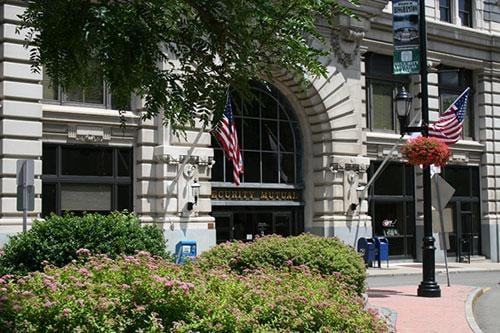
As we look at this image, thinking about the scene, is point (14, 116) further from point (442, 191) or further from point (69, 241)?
point (442, 191)

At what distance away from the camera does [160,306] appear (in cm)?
653

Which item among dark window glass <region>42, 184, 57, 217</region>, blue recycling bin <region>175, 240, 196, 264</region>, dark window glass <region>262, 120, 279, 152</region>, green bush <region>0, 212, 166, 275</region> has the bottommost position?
blue recycling bin <region>175, 240, 196, 264</region>

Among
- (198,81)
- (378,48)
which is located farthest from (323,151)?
(198,81)

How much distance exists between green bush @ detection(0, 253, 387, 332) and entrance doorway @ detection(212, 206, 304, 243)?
20.8m

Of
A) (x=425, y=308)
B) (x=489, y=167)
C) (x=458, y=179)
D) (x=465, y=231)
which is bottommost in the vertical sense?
(x=425, y=308)

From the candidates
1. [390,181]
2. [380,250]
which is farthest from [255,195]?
→ [390,181]

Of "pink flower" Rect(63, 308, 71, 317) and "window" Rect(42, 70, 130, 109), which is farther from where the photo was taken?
"window" Rect(42, 70, 130, 109)

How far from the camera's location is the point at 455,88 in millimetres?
36438

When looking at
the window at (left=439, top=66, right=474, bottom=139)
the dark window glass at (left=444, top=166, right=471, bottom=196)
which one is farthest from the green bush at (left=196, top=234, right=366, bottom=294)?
the dark window glass at (left=444, top=166, right=471, bottom=196)

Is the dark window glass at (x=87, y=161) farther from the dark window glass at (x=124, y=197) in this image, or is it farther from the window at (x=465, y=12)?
the window at (x=465, y=12)

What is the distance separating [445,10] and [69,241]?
28.8m

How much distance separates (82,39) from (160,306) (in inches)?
129

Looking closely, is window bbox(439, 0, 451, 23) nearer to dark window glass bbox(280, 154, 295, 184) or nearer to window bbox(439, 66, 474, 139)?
window bbox(439, 66, 474, 139)

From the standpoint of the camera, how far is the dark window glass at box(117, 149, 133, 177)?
2580cm
